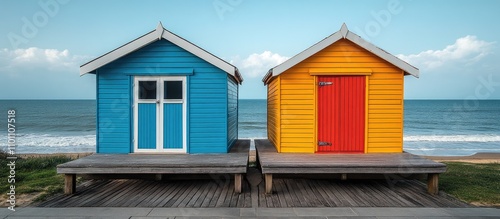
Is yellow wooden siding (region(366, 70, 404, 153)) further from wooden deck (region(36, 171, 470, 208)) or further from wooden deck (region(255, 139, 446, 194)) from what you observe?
wooden deck (region(36, 171, 470, 208))

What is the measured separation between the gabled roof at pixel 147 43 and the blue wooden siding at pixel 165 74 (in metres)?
0.27

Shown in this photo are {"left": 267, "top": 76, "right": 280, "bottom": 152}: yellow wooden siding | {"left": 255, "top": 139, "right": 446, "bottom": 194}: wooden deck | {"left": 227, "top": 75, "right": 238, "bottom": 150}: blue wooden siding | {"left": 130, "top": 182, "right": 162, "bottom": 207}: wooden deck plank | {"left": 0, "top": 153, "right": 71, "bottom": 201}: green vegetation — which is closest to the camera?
{"left": 130, "top": 182, "right": 162, "bottom": 207}: wooden deck plank

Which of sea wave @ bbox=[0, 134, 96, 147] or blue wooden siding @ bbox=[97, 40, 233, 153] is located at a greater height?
blue wooden siding @ bbox=[97, 40, 233, 153]

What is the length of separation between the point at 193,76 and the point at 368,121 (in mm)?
4493

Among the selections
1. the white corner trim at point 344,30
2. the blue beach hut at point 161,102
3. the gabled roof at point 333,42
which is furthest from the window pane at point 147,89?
the white corner trim at point 344,30

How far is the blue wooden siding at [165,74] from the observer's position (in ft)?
27.3

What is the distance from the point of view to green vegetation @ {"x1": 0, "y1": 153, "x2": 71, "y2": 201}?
741 cm

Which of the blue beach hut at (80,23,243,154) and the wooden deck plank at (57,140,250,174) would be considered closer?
the wooden deck plank at (57,140,250,174)

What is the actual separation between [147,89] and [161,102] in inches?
19.4

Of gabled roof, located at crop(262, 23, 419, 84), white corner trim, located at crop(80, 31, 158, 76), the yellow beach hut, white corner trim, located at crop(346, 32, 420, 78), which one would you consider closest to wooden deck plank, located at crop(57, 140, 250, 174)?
the yellow beach hut

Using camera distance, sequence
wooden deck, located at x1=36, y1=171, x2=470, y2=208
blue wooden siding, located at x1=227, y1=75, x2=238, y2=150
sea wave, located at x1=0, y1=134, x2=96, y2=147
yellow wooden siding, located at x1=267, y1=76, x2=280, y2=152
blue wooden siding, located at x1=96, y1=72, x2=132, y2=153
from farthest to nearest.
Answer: sea wave, located at x1=0, y1=134, x2=96, y2=147
blue wooden siding, located at x1=227, y1=75, x2=238, y2=150
yellow wooden siding, located at x1=267, y1=76, x2=280, y2=152
blue wooden siding, located at x1=96, y1=72, x2=132, y2=153
wooden deck, located at x1=36, y1=171, x2=470, y2=208

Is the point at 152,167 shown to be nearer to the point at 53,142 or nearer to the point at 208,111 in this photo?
the point at 208,111

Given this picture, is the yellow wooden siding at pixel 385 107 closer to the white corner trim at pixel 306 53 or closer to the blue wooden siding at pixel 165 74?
the white corner trim at pixel 306 53

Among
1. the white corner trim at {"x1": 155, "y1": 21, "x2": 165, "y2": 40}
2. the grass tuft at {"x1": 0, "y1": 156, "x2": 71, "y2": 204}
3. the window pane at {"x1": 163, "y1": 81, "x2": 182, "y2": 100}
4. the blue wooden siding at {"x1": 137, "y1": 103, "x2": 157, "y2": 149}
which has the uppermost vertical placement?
the white corner trim at {"x1": 155, "y1": 21, "x2": 165, "y2": 40}
